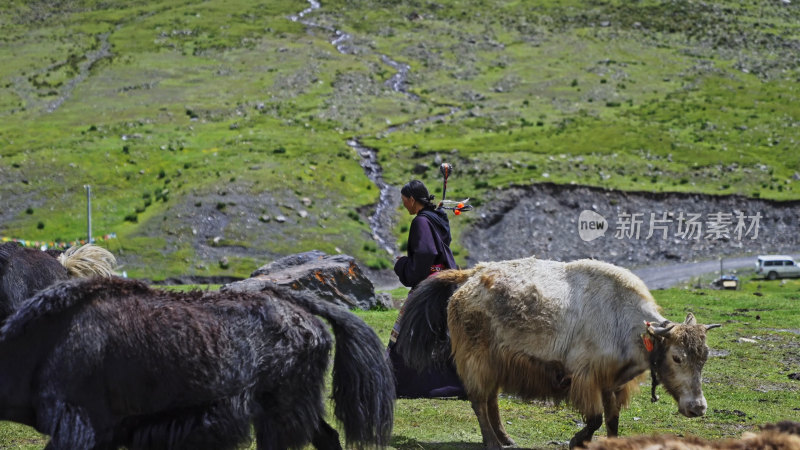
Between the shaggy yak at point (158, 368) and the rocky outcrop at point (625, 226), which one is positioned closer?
the shaggy yak at point (158, 368)

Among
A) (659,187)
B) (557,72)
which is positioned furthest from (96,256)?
(557,72)

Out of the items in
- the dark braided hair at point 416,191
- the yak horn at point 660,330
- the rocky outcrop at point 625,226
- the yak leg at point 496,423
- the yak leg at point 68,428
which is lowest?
the rocky outcrop at point 625,226

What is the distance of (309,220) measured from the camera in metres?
51.2

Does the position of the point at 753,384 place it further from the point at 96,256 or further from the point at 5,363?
the point at 5,363

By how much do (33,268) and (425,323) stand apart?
16.5ft

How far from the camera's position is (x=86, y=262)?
492 inches

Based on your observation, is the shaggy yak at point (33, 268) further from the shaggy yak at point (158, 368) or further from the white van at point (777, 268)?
the white van at point (777, 268)

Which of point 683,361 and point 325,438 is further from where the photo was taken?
point 683,361

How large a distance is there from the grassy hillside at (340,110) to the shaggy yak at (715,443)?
3922 cm

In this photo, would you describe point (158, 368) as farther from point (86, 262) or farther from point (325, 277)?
point (325, 277)

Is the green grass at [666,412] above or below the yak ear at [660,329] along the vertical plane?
below

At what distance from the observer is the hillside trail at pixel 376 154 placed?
5203cm

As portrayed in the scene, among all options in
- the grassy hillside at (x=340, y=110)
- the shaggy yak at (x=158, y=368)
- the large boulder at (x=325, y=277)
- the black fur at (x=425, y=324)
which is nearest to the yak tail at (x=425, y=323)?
the black fur at (x=425, y=324)

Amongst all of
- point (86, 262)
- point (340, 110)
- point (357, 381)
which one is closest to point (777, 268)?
point (86, 262)
